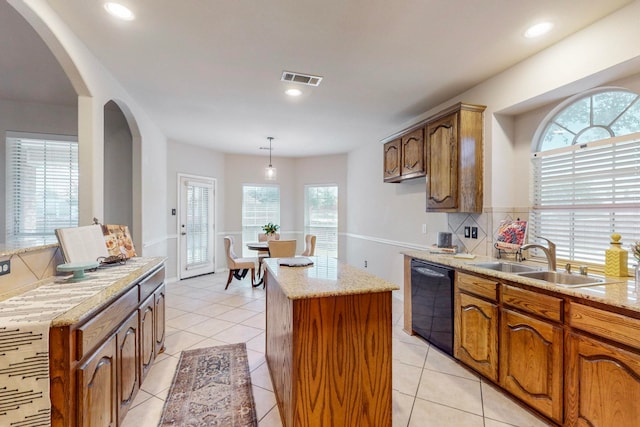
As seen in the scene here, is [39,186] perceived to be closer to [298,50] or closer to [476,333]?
[298,50]

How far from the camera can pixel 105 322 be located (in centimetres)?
148

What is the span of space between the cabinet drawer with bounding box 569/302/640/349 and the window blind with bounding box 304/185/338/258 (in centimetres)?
500

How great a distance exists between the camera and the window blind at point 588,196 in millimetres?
2072

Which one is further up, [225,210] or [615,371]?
[225,210]

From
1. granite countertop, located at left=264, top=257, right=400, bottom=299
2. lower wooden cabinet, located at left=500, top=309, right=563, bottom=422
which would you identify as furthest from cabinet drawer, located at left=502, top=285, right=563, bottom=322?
granite countertop, located at left=264, top=257, right=400, bottom=299

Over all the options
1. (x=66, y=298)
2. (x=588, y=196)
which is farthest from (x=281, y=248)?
(x=588, y=196)

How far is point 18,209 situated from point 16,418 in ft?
12.5

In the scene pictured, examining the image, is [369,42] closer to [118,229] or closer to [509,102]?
[509,102]

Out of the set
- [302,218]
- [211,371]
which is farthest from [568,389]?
[302,218]

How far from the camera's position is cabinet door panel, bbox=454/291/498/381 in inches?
86.1

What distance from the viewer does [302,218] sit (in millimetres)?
6969

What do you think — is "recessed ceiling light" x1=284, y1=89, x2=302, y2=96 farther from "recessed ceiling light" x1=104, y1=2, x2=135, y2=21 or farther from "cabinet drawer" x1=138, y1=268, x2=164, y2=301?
"cabinet drawer" x1=138, y1=268, x2=164, y2=301

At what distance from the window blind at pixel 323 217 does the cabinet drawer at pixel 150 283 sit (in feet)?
14.2

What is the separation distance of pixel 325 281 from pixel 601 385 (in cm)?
153
